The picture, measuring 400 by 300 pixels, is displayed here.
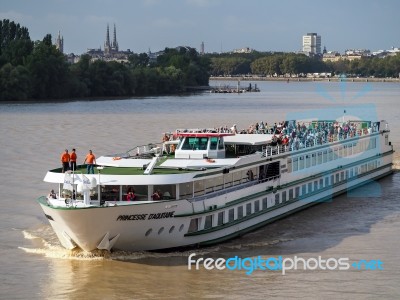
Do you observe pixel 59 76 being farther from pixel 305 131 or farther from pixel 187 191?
pixel 187 191

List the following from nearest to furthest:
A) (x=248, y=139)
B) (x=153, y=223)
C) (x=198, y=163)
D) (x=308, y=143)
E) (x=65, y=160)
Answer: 1. (x=153, y=223)
2. (x=65, y=160)
3. (x=198, y=163)
4. (x=248, y=139)
5. (x=308, y=143)

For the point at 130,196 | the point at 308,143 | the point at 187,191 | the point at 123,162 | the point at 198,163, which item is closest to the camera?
the point at 130,196

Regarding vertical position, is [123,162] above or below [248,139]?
below

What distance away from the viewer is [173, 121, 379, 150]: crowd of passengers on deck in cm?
3319

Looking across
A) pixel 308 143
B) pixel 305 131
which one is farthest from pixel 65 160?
pixel 305 131

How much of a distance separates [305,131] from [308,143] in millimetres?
3552

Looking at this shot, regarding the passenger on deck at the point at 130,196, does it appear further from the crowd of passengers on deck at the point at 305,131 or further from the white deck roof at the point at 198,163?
the crowd of passengers on deck at the point at 305,131

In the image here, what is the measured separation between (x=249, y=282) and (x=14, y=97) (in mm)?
91978

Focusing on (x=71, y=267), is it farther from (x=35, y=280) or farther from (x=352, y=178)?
(x=352, y=178)

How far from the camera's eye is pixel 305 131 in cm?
3859

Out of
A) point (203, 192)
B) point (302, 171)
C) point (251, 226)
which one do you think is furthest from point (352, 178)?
point (203, 192)

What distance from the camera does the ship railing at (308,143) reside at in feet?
99.8

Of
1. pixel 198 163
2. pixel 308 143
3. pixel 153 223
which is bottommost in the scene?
pixel 153 223

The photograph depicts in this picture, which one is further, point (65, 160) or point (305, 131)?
point (305, 131)
